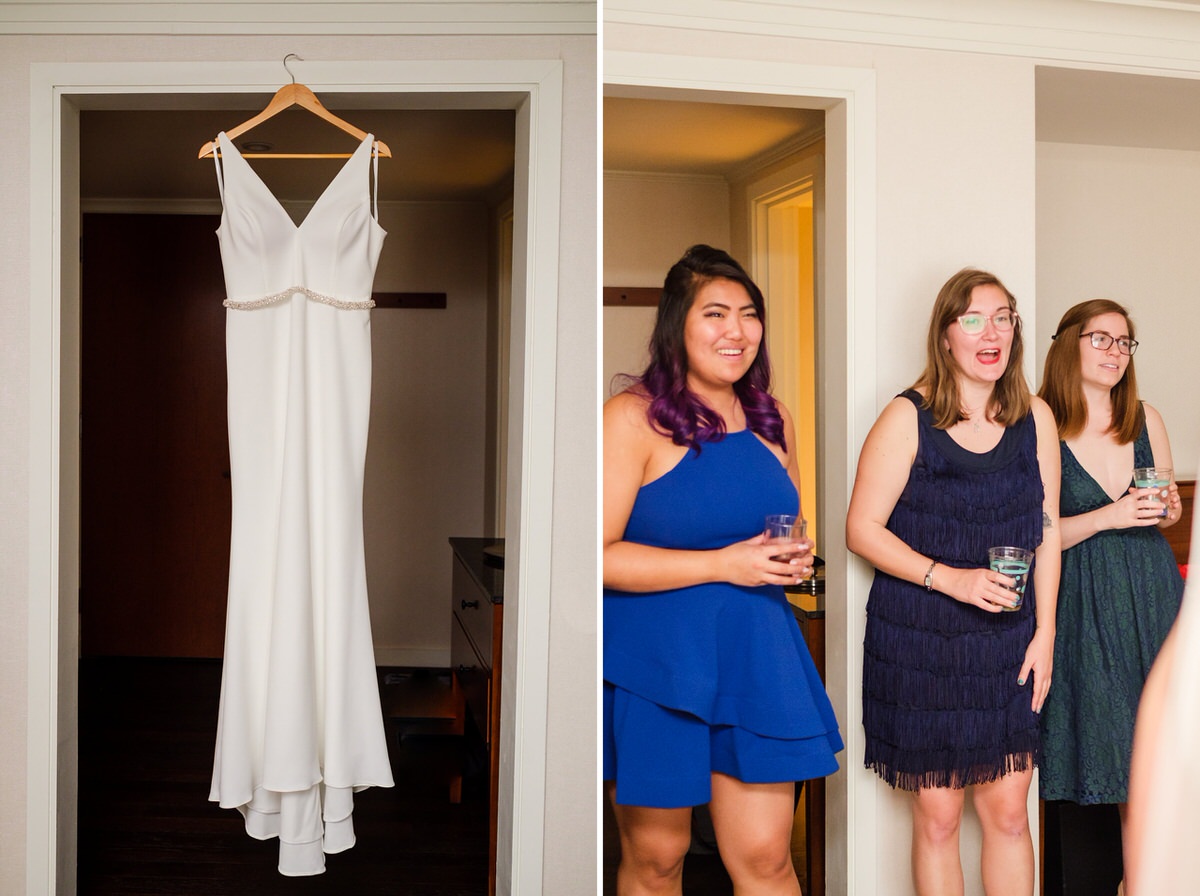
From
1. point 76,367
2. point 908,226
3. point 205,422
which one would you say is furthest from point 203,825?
point 908,226

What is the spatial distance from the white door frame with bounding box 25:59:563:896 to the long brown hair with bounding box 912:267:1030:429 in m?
0.87

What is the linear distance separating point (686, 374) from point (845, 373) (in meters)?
0.17

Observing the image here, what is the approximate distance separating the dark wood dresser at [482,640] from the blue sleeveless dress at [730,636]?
0.91 meters

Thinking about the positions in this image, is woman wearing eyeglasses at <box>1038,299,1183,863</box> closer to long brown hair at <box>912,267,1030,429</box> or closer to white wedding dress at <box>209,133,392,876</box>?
long brown hair at <box>912,267,1030,429</box>

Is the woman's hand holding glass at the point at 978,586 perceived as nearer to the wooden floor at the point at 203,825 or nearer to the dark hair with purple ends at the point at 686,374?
the dark hair with purple ends at the point at 686,374

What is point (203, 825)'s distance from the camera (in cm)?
252

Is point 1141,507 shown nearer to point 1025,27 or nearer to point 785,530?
point 785,530

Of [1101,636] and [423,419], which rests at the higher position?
[423,419]

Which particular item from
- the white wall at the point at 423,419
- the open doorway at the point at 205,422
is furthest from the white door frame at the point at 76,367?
the white wall at the point at 423,419

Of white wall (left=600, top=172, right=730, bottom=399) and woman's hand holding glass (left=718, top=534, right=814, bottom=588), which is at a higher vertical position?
white wall (left=600, top=172, right=730, bottom=399)

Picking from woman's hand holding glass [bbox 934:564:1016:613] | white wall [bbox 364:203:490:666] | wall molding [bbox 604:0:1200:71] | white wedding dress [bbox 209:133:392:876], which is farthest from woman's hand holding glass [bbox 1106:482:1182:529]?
white wall [bbox 364:203:490:666]

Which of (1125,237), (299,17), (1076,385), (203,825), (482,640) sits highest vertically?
(299,17)

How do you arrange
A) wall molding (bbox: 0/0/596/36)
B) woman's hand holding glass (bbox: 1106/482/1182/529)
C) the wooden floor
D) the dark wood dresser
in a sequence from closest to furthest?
woman's hand holding glass (bbox: 1106/482/1182/529)
wall molding (bbox: 0/0/596/36)
the dark wood dresser
the wooden floor

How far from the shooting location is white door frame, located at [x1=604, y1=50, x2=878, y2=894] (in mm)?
910
